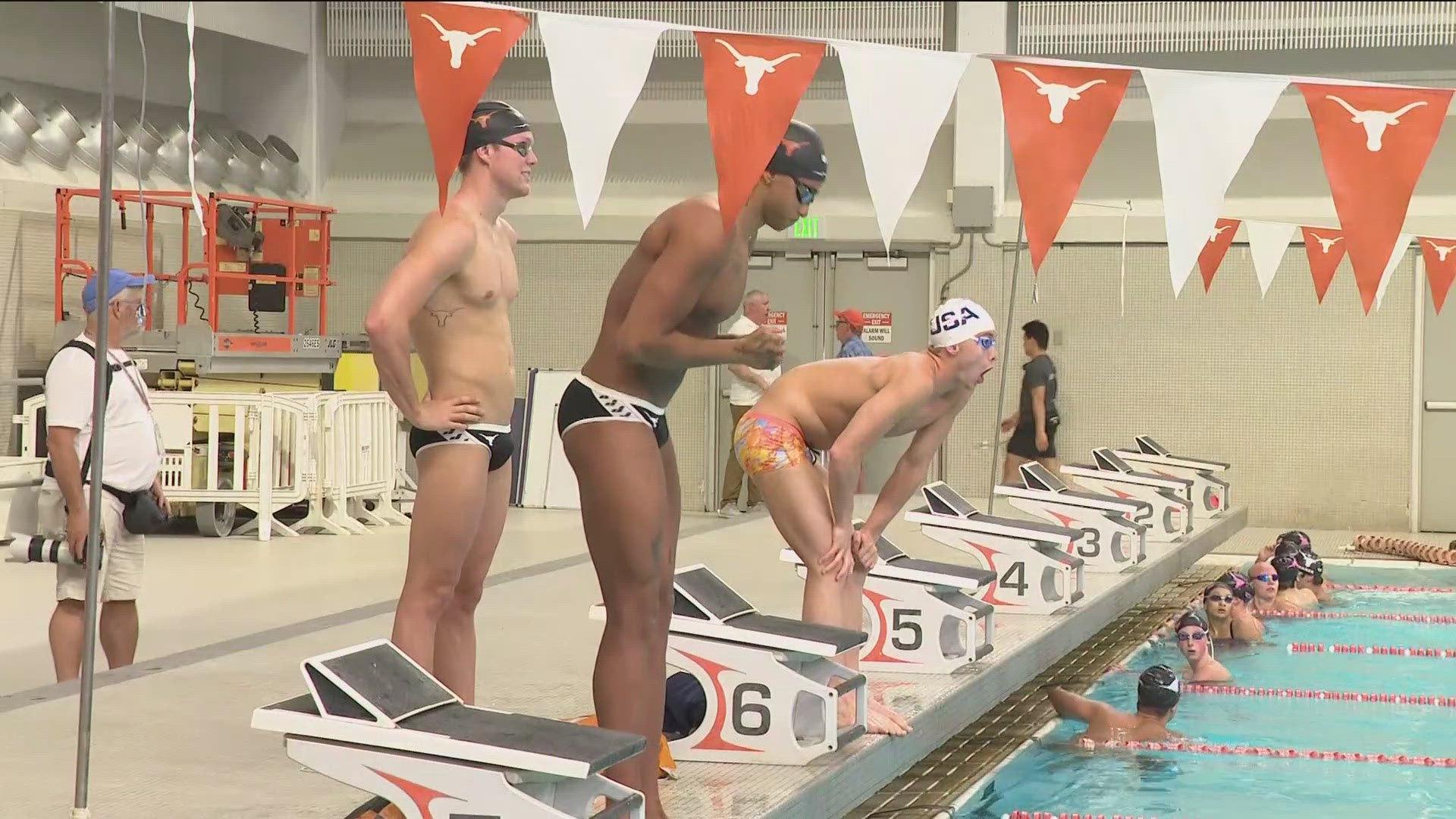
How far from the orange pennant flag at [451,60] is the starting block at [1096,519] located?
5773 mm

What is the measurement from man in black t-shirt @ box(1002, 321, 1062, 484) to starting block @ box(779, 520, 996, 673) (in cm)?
748

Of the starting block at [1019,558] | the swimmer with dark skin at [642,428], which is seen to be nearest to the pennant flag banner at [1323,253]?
the starting block at [1019,558]

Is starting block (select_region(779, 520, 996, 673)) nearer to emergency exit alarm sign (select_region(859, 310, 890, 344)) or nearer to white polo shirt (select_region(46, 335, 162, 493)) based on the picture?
white polo shirt (select_region(46, 335, 162, 493))

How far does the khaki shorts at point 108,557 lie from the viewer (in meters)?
5.42

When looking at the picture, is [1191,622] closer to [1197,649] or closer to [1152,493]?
[1197,649]

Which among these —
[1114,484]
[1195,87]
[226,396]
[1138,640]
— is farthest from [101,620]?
[1114,484]

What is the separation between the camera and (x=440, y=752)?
10.3 feet

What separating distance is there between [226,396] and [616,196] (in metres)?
5.39

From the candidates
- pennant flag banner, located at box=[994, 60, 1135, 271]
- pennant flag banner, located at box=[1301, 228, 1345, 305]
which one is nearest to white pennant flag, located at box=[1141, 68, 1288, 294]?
pennant flag banner, located at box=[994, 60, 1135, 271]

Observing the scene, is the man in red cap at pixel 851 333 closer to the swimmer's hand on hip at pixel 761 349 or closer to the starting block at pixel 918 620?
the starting block at pixel 918 620

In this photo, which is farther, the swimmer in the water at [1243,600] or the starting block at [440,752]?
the swimmer in the water at [1243,600]

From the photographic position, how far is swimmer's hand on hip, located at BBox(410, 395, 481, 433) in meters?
3.63

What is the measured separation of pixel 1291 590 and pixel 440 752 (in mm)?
8160

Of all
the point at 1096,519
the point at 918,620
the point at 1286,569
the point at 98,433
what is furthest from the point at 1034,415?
the point at 98,433
